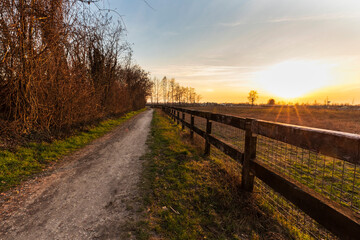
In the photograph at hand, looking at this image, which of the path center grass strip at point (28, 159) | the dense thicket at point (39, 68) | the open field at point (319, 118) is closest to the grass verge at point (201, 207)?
the path center grass strip at point (28, 159)

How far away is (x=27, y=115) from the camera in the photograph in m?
5.53

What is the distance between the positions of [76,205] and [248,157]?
310 cm

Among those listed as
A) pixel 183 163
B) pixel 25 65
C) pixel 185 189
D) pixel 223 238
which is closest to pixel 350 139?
pixel 223 238

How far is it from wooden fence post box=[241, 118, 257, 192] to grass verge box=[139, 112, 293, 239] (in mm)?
168

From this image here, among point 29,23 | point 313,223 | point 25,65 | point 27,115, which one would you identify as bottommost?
point 313,223

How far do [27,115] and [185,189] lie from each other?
5.93 metres

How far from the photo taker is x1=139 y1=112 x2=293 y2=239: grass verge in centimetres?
221

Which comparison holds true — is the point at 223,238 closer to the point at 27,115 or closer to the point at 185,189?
the point at 185,189

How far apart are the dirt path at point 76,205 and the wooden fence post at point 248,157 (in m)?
1.93

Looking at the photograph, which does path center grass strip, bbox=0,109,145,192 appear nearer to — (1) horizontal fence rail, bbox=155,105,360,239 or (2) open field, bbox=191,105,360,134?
(1) horizontal fence rail, bbox=155,105,360,239

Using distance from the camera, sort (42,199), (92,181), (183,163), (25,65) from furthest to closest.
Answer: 1. (25,65)
2. (183,163)
3. (92,181)
4. (42,199)

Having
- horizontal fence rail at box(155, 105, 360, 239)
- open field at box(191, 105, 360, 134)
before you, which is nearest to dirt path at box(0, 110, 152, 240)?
horizontal fence rail at box(155, 105, 360, 239)

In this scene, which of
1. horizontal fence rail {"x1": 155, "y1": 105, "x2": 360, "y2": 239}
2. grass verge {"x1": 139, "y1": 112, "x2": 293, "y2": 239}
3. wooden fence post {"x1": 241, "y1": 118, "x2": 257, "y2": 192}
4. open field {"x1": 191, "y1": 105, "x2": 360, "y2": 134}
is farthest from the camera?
open field {"x1": 191, "y1": 105, "x2": 360, "y2": 134}

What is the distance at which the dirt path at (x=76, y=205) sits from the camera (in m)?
2.25
